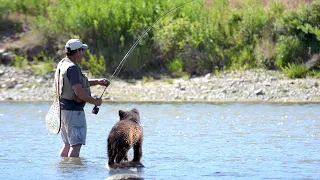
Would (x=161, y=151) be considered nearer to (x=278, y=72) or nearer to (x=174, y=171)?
(x=174, y=171)

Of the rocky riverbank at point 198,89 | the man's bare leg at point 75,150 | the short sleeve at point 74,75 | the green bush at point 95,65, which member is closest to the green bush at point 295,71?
the rocky riverbank at point 198,89

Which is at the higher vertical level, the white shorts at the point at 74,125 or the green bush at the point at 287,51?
the green bush at the point at 287,51

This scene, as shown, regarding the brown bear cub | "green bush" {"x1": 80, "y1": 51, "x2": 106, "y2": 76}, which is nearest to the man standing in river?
the brown bear cub

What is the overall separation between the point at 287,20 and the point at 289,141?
9998mm

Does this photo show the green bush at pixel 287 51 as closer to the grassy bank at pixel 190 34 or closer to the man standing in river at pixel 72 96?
the grassy bank at pixel 190 34

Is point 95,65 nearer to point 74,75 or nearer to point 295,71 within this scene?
point 295,71

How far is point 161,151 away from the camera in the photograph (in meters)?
12.1

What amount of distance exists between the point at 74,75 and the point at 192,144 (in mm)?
3154

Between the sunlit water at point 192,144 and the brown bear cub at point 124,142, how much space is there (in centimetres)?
13

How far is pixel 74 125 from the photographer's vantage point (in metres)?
10.5

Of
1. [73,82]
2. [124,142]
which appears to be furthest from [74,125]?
[124,142]

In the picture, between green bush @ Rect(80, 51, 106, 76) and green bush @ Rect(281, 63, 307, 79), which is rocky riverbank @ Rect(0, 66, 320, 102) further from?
green bush @ Rect(80, 51, 106, 76)

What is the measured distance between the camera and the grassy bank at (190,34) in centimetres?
2266

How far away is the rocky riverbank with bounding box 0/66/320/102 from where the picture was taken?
21.2m
